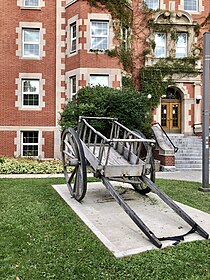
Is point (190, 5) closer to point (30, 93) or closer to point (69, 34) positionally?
point (69, 34)

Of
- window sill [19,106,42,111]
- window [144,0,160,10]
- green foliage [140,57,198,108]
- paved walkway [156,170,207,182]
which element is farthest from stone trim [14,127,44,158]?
window [144,0,160,10]

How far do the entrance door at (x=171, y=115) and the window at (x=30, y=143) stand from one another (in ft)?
25.8

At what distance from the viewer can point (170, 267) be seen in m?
3.73

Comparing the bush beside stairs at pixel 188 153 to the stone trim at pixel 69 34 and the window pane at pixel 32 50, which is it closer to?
the stone trim at pixel 69 34

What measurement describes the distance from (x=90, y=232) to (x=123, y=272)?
139 centimetres

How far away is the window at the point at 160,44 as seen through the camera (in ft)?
63.5

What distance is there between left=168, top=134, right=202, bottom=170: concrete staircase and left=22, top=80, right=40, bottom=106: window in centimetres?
824

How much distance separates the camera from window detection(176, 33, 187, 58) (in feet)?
63.7

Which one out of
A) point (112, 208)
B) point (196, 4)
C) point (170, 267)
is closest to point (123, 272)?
point (170, 267)

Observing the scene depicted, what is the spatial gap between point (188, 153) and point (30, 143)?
8.65 m

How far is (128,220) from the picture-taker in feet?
18.2

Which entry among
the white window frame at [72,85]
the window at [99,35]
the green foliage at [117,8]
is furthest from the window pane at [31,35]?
the green foliage at [117,8]

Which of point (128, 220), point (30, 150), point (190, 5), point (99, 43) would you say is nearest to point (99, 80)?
point (99, 43)

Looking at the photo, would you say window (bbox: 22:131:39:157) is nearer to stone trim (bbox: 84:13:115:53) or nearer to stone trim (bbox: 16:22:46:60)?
stone trim (bbox: 16:22:46:60)
